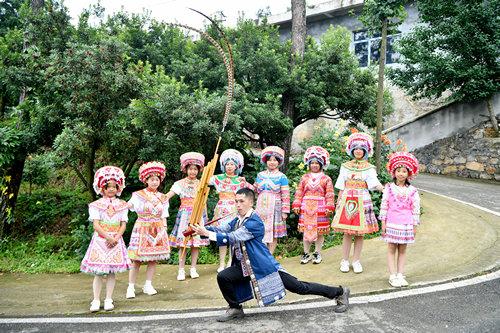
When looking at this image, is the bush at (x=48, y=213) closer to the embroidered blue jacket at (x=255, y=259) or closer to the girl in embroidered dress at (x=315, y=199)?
the girl in embroidered dress at (x=315, y=199)

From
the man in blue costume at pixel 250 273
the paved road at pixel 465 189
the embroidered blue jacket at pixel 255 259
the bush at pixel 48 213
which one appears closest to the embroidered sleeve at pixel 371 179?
the man in blue costume at pixel 250 273

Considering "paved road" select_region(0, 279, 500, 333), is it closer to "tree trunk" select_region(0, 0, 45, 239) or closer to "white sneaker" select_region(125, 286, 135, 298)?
"white sneaker" select_region(125, 286, 135, 298)

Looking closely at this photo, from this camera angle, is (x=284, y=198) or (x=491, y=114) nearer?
(x=284, y=198)

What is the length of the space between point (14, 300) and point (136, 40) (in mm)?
7973

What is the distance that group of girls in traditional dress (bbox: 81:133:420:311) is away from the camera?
514 centimetres

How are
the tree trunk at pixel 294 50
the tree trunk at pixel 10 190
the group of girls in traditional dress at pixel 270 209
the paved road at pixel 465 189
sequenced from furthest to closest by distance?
the tree trunk at pixel 294 50
the paved road at pixel 465 189
the tree trunk at pixel 10 190
the group of girls in traditional dress at pixel 270 209

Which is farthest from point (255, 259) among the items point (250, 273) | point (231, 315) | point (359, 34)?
point (359, 34)

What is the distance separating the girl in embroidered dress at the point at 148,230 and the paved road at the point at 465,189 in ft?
21.8

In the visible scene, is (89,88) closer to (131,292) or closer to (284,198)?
(131,292)

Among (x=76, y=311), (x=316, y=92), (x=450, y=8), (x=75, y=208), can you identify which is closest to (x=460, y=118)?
(x=450, y=8)

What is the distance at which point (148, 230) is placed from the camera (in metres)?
5.63

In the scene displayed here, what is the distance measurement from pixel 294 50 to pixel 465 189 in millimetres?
5688

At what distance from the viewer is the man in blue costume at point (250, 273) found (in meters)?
4.37

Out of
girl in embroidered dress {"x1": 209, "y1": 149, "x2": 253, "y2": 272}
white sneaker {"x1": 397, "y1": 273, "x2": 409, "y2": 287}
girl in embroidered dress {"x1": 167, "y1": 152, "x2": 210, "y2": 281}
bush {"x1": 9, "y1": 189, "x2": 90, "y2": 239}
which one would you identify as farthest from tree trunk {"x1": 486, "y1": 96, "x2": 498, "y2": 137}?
bush {"x1": 9, "y1": 189, "x2": 90, "y2": 239}
